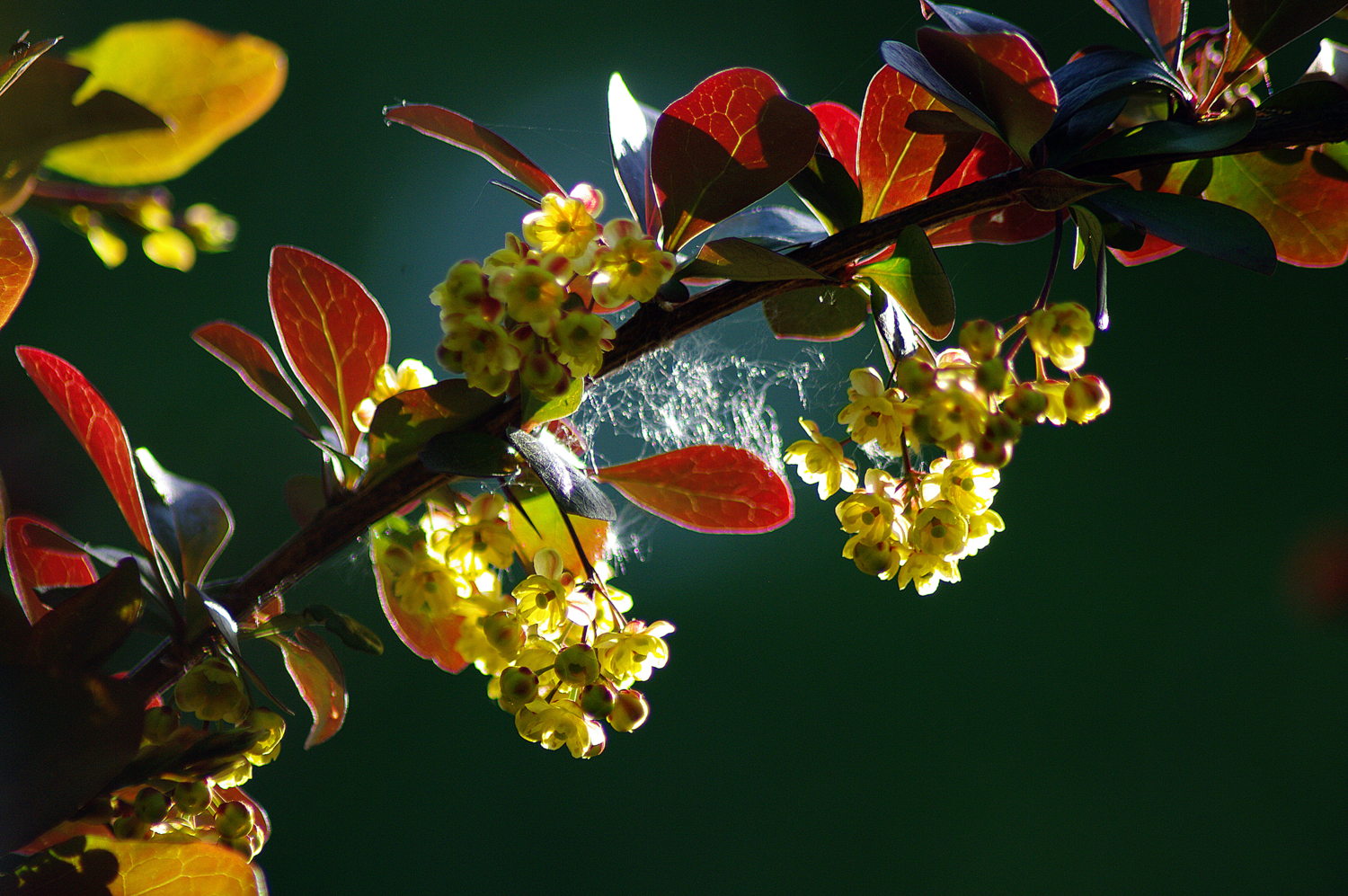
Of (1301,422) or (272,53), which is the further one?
(1301,422)

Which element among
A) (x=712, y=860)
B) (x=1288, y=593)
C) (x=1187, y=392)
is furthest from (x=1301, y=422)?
(x=712, y=860)

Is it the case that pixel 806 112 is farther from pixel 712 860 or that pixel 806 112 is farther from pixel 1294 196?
pixel 712 860

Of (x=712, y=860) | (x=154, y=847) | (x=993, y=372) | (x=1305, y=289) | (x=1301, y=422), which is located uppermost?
(x=993, y=372)

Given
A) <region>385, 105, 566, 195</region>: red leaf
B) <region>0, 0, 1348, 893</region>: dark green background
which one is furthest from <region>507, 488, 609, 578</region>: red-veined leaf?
<region>0, 0, 1348, 893</region>: dark green background

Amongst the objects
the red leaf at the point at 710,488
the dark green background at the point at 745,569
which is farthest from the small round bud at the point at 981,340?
the dark green background at the point at 745,569

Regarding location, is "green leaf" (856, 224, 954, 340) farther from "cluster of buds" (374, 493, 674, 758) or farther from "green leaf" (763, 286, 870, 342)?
"cluster of buds" (374, 493, 674, 758)
